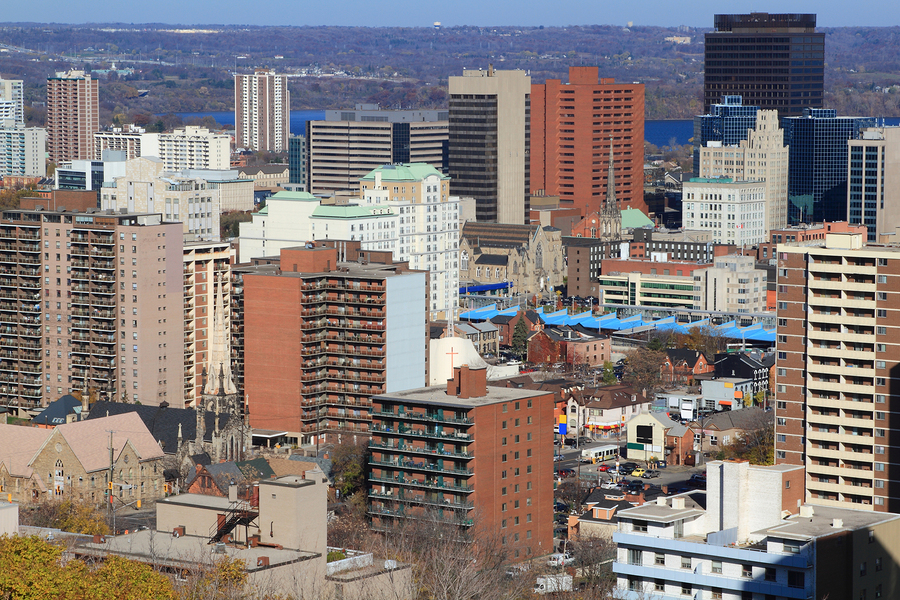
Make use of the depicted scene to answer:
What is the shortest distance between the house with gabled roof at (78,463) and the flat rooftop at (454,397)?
1943cm

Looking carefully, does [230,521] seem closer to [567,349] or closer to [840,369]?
[840,369]

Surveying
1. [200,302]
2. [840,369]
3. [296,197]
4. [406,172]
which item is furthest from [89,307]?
[406,172]

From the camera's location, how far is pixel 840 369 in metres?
83.2

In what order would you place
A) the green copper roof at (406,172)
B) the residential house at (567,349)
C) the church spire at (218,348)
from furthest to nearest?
1. the green copper roof at (406,172)
2. the residential house at (567,349)
3. the church spire at (218,348)

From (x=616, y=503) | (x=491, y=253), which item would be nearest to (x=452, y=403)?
(x=616, y=503)

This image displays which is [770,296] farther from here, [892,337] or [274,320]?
[892,337]

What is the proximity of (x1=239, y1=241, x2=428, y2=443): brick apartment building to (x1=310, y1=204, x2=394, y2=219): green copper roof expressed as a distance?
42.5 m

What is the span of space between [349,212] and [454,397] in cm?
7320

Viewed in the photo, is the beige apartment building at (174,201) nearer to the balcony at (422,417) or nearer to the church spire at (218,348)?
the church spire at (218,348)

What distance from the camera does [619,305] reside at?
575 feet

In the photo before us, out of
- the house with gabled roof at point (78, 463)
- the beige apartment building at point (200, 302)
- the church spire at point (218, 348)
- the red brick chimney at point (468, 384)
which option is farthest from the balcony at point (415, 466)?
the beige apartment building at point (200, 302)

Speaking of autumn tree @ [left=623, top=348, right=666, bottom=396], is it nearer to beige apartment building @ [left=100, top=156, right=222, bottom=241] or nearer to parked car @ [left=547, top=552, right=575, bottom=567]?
beige apartment building @ [left=100, top=156, right=222, bottom=241]

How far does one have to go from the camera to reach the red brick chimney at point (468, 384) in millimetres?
85250

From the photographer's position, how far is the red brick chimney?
280 feet
